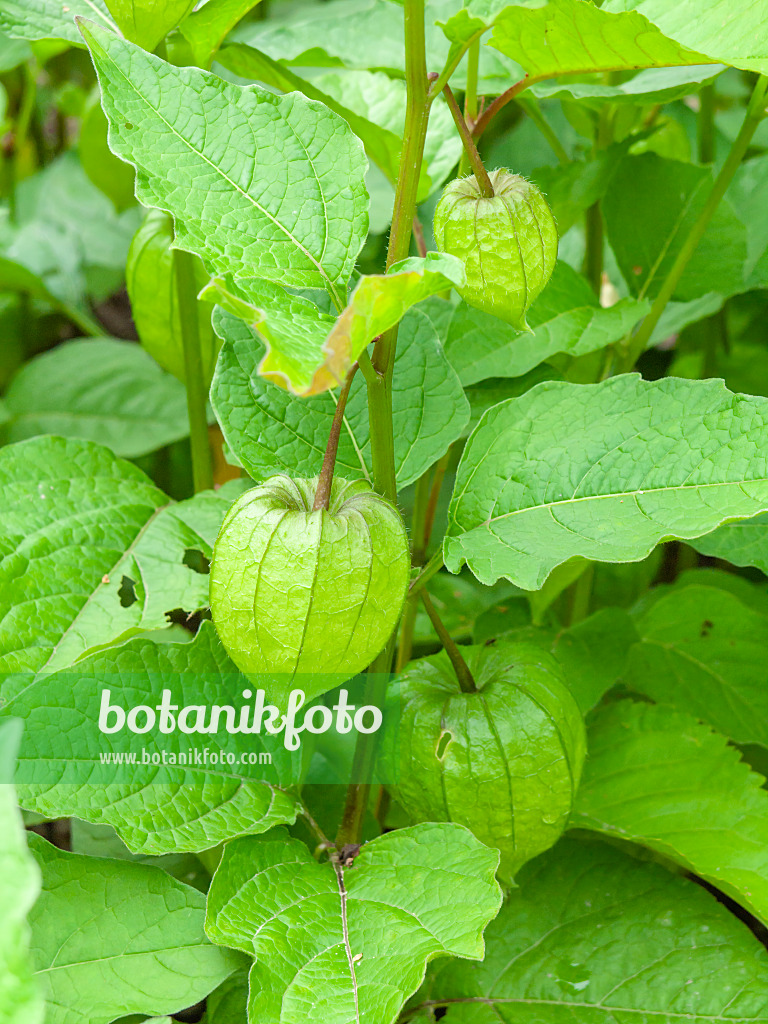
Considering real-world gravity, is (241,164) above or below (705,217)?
above

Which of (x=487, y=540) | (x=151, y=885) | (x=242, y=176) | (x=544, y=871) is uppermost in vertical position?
Result: (x=242, y=176)

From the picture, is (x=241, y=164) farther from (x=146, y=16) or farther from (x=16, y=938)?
(x=16, y=938)

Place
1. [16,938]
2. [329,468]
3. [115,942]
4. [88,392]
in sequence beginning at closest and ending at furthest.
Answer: [16,938], [329,468], [115,942], [88,392]

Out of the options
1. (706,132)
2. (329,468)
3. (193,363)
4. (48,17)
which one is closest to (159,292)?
(193,363)

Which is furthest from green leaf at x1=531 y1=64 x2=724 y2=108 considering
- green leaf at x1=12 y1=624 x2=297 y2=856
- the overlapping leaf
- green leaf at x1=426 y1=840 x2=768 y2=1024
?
green leaf at x1=426 y1=840 x2=768 y2=1024

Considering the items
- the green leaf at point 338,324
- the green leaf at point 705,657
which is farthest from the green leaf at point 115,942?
the green leaf at point 705,657

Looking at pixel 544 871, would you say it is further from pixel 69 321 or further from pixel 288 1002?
pixel 69 321

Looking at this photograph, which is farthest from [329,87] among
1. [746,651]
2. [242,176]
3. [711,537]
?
[746,651]
